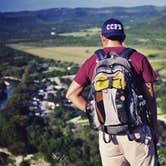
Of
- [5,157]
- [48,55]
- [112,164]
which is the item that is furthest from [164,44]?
[112,164]

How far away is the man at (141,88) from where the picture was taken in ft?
10.4

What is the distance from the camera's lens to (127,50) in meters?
3.24

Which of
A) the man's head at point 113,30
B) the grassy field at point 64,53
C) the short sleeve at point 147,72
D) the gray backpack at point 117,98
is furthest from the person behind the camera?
the grassy field at point 64,53

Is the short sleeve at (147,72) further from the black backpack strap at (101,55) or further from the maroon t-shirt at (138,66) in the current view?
the black backpack strap at (101,55)

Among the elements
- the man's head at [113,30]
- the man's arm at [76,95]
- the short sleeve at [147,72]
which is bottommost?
the man's arm at [76,95]

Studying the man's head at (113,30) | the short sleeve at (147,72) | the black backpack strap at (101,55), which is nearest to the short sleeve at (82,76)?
the black backpack strap at (101,55)

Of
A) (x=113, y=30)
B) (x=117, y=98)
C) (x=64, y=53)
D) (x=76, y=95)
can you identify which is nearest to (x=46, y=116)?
(x=76, y=95)

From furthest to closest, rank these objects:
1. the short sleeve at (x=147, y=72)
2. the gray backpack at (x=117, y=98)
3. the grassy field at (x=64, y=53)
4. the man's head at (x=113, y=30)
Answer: the grassy field at (x=64, y=53), the man's head at (x=113, y=30), the short sleeve at (x=147, y=72), the gray backpack at (x=117, y=98)

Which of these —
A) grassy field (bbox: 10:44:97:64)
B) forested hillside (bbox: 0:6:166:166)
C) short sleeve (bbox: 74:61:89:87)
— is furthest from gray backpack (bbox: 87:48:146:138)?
grassy field (bbox: 10:44:97:64)

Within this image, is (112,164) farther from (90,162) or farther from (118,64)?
(90,162)

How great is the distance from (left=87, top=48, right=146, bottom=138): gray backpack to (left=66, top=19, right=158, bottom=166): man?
0.09 meters

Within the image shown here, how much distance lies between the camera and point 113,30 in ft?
10.7

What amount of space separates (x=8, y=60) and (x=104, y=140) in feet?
223

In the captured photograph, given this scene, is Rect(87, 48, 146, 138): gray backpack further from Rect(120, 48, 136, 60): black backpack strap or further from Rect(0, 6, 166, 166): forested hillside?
Rect(0, 6, 166, 166): forested hillside
